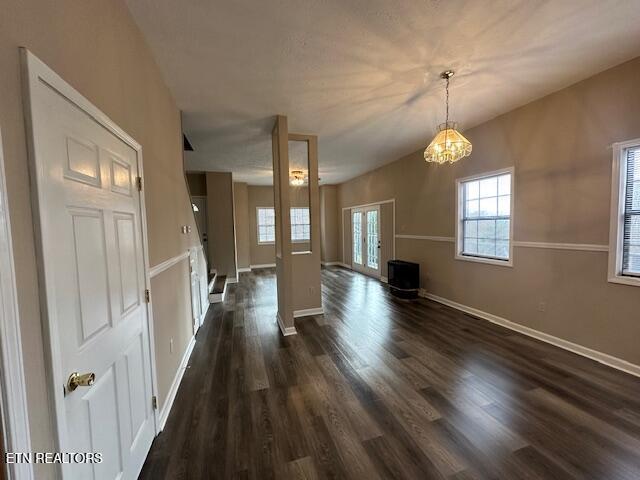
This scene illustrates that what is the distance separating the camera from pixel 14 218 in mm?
783

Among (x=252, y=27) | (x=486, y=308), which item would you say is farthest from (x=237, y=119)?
(x=486, y=308)

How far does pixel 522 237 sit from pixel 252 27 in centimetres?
372

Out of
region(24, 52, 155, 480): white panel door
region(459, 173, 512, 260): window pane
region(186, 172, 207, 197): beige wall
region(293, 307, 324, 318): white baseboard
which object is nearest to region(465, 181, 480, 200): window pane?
region(459, 173, 512, 260): window pane

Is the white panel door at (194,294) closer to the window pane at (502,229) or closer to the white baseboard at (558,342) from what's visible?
the white baseboard at (558,342)

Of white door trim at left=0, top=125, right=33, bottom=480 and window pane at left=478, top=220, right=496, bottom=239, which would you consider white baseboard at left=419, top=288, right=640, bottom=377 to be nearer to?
window pane at left=478, top=220, right=496, bottom=239

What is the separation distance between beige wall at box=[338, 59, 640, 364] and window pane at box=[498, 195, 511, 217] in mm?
155

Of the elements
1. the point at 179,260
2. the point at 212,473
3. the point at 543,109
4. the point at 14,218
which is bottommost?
the point at 212,473

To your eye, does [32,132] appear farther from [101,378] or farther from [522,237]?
[522,237]

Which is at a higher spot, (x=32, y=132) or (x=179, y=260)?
(x=32, y=132)

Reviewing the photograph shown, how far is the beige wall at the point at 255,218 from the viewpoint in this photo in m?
8.94

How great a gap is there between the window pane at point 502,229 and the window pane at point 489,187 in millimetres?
411

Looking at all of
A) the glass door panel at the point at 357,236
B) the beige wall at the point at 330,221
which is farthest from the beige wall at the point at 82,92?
the beige wall at the point at 330,221

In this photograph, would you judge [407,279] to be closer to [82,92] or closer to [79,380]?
[79,380]

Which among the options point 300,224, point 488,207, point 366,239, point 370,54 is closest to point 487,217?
point 488,207
